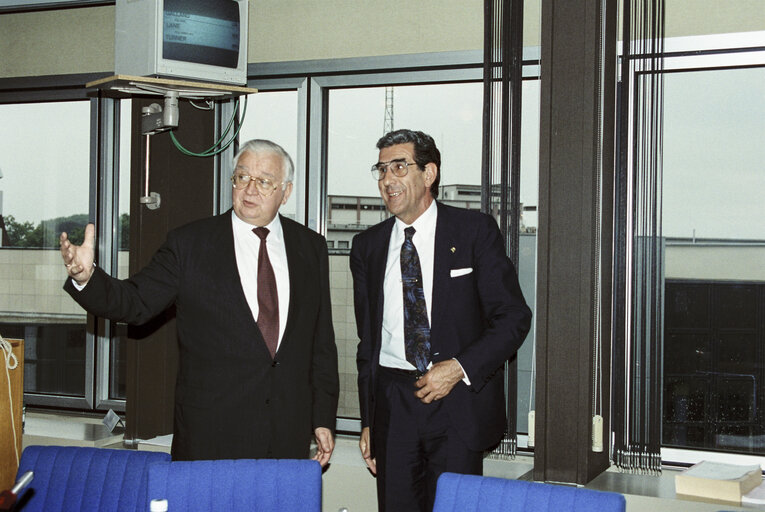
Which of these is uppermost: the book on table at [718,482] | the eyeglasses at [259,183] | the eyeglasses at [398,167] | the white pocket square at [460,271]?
the eyeglasses at [398,167]

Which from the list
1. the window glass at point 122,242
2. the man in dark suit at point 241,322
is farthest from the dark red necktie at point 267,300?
the window glass at point 122,242

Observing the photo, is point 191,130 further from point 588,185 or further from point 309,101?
point 588,185

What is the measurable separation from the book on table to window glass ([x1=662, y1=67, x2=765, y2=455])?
0.37 metres

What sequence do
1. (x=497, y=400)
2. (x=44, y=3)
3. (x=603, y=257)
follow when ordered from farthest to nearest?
1. (x=44, y=3)
2. (x=603, y=257)
3. (x=497, y=400)

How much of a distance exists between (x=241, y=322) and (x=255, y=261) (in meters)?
0.23

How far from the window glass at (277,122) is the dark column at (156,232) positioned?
36cm

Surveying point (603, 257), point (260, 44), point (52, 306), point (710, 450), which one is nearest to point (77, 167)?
point (52, 306)

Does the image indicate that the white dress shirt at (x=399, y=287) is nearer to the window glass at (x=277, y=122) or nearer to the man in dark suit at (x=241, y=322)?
the man in dark suit at (x=241, y=322)

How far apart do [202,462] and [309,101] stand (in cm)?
272

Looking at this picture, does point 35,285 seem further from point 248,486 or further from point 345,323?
point 248,486

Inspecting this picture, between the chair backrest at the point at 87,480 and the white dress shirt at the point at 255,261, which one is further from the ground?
the white dress shirt at the point at 255,261

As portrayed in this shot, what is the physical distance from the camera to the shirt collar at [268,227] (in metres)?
2.82

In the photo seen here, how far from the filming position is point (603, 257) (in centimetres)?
339

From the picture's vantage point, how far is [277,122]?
4.67 meters
